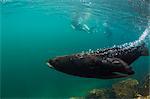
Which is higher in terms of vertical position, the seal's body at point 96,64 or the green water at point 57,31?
the green water at point 57,31

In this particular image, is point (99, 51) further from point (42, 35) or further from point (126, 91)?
point (42, 35)

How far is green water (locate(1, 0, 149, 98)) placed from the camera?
2045 centimetres

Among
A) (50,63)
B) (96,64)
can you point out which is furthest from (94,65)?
(50,63)

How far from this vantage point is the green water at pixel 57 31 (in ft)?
67.1

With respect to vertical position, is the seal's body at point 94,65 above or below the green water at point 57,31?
below

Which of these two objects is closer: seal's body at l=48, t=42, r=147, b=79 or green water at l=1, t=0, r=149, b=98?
seal's body at l=48, t=42, r=147, b=79

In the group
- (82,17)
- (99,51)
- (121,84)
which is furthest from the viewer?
(82,17)

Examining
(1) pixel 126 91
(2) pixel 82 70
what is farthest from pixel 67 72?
(1) pixel 126 91

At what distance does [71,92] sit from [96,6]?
52.7ft

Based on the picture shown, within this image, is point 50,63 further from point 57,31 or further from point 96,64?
point 57,31

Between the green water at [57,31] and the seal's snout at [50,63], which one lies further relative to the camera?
the green water at [57,31]

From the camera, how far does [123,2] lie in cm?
1698

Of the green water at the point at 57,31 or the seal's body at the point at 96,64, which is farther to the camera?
the green water at the point at 57,31

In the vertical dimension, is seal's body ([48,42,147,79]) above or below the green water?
below
